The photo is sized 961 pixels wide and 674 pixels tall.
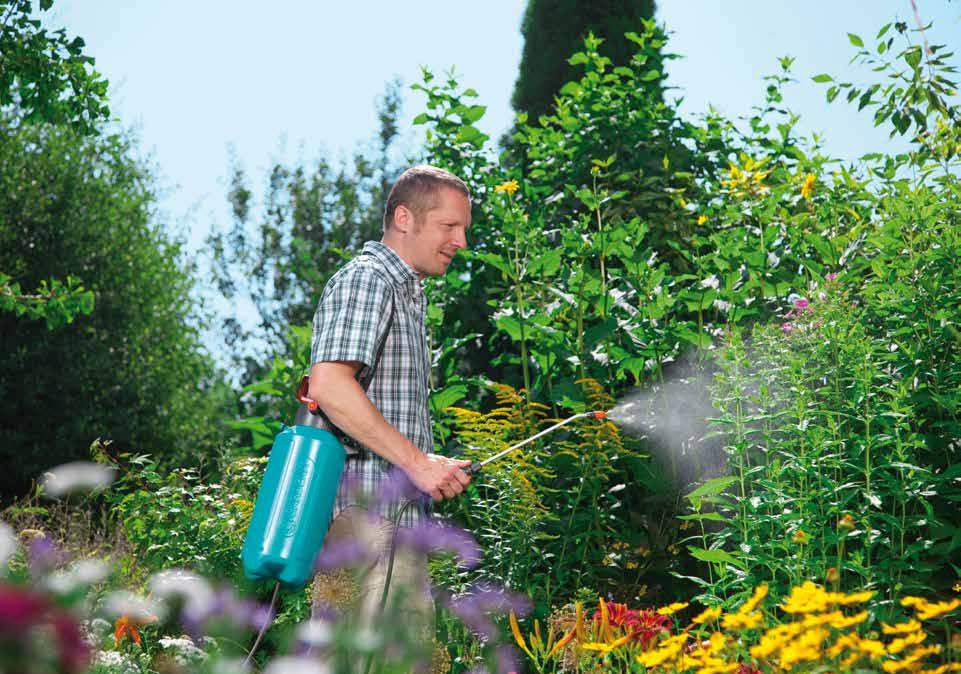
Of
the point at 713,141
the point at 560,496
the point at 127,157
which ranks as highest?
the point at 127,157

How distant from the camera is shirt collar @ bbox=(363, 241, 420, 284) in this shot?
8.48 feet

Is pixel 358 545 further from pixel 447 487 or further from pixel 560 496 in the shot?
pixel 560 496

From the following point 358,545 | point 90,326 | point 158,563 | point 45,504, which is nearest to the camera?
point 358,545

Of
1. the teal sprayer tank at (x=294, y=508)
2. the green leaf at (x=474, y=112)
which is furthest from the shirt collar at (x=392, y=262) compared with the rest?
the green leaf at (x=474, y=112)

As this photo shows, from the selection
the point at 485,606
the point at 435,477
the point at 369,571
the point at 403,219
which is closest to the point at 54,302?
the point at 485,606

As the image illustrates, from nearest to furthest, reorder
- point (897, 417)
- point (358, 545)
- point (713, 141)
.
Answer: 1. point (358, 545)
2. point (897, 417)
3. point (713, 141)

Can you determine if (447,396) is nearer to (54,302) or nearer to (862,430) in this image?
(862,430)

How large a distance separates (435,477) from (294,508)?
0.33 metres

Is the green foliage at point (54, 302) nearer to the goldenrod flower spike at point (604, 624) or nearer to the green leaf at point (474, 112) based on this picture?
the green leaf at point (474, 112)

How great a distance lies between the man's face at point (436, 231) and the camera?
2.64m

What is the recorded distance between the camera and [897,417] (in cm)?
278

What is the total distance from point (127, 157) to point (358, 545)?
10291 millimetres

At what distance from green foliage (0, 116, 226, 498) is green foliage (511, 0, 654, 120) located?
452cm

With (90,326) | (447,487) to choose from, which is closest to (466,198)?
(447,487)
